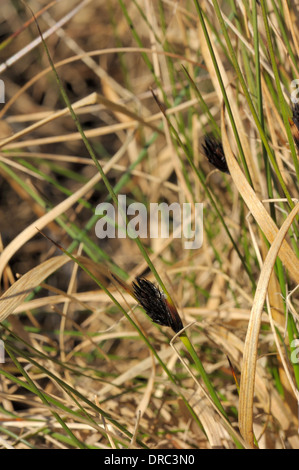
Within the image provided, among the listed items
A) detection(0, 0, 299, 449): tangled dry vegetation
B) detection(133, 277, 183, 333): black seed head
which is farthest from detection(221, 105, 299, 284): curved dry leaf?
detection(133, 277, 183, 333): black seed head

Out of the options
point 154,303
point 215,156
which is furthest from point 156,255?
point 154,303

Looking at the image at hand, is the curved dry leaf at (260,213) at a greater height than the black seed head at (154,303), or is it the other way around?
the curved dry leaf at (260,213)

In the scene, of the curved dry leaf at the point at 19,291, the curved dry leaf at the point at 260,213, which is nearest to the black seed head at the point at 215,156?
the curved dry leaf at the point at 260,213

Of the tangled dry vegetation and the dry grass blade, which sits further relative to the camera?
the tangled dry vegetation

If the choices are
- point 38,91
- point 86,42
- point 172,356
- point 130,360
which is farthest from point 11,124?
point 172,356

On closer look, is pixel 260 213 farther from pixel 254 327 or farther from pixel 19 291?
pixel 19 291

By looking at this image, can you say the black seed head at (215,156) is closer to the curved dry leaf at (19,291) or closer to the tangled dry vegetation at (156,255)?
the tangled dry vegetation at (156,255)

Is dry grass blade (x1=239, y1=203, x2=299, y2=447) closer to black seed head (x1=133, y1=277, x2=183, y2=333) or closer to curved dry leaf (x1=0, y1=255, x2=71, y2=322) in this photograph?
black seed head (x1=133, y1=277, x2=183, y2=333)
